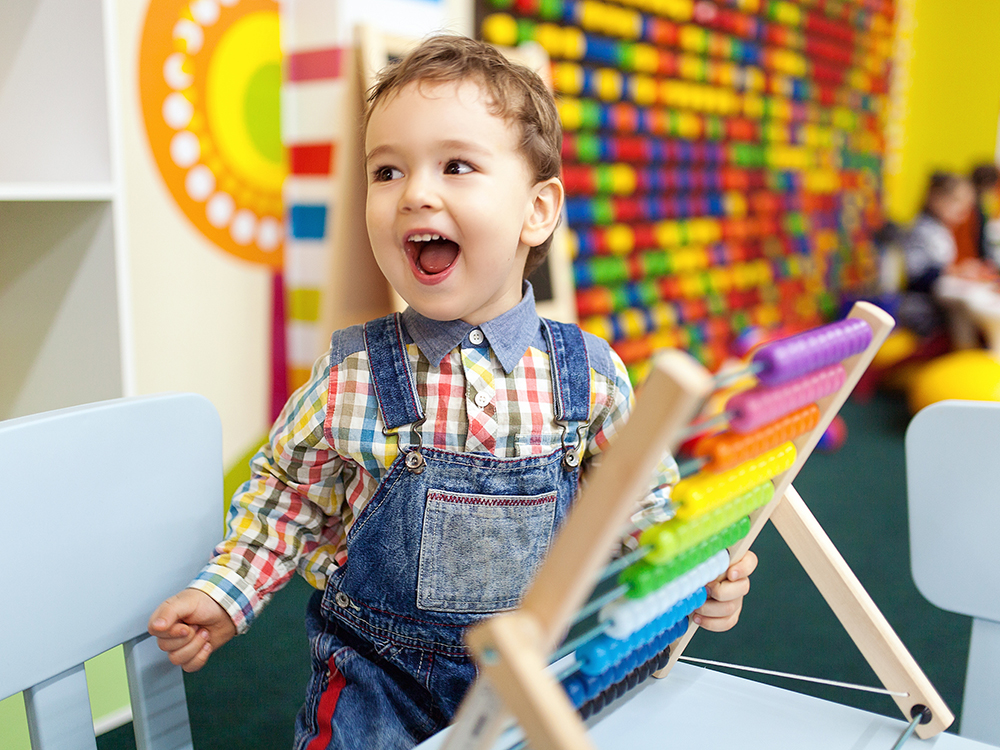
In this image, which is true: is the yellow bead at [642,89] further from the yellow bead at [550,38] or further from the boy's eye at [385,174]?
the boy's eye at [385,174]

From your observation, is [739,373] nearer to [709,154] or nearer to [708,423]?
[708,423]

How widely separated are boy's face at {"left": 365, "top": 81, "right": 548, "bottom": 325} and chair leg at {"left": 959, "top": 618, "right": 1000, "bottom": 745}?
0.53 meters

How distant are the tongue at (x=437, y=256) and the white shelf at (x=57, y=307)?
71 cm

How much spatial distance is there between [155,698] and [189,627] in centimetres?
7

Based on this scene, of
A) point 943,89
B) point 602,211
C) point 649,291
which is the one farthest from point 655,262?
point 943,89

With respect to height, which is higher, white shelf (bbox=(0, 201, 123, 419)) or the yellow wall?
the yellow wall

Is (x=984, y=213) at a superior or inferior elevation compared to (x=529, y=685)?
superior

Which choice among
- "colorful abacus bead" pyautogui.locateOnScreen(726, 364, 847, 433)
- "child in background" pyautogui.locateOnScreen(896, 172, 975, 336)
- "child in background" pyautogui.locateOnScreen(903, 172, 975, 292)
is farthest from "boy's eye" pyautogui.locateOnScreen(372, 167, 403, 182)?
"child in background" pyautogui.locateOnScreen(903, 172, 975, 292)

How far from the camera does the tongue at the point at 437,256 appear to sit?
74 cm

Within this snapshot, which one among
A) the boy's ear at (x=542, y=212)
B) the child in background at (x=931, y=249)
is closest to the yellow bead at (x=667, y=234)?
the child in background at (x=931, y=249)

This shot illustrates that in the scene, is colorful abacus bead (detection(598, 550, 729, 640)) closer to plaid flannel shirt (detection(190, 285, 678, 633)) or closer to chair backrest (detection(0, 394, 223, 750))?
plaid flannel shirt (detection(190, 285, 678, 633))

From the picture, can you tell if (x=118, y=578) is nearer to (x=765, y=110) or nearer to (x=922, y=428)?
(x=922, y=428)

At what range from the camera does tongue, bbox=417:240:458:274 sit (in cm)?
74

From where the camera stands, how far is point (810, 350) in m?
0.53
